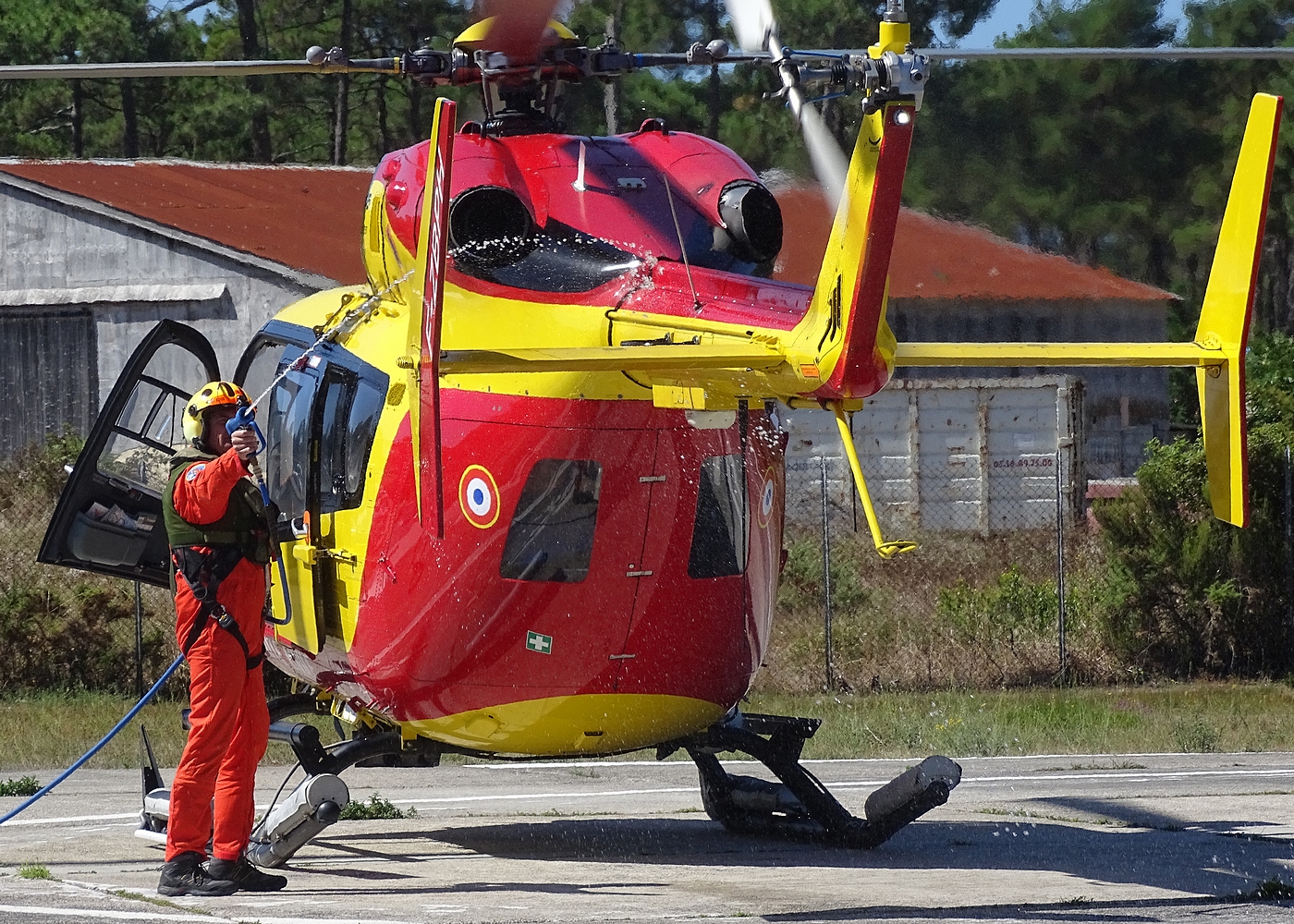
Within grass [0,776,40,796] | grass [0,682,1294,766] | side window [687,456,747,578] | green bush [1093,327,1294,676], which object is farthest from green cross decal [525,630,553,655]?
green bush [1093,327,1294,676]

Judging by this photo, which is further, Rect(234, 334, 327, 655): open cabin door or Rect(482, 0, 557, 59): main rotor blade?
Rect(234, 334, 327, 655): open cabin door

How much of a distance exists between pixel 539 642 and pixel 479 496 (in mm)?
687

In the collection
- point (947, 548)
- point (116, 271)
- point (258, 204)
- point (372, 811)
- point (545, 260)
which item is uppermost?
point (258, 204)

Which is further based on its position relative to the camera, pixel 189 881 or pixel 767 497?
pixel 767 497

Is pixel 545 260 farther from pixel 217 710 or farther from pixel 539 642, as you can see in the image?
pixel 217 710

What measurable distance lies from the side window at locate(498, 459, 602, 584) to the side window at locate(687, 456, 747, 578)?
0.49 meters

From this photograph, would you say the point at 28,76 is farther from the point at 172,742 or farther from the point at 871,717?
the point at 871,717

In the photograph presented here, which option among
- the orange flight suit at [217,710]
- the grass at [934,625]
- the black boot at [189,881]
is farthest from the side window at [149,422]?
the grass at [934,625]

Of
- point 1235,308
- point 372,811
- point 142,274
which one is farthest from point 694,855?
point 142,274

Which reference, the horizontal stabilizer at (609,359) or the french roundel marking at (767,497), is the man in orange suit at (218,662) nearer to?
the horizontal stabilizer at (609,359)

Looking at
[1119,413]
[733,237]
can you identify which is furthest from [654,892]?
[1119,413]

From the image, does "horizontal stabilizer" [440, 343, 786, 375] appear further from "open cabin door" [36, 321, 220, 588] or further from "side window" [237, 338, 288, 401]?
"open cabin door" [36, 321, 220, 588]

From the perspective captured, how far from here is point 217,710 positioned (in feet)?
24.6

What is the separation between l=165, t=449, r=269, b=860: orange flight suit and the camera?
24.6ft
